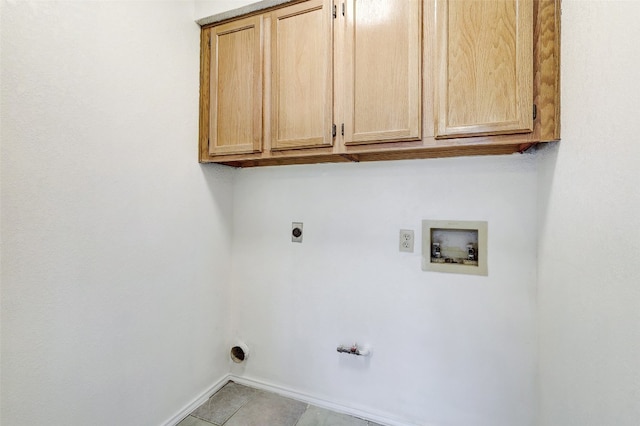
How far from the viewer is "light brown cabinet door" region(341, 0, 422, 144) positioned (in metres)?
1.24

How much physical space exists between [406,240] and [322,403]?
3.82 ft

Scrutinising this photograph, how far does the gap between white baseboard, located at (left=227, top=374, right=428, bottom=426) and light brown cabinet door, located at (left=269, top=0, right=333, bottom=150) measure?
158cm

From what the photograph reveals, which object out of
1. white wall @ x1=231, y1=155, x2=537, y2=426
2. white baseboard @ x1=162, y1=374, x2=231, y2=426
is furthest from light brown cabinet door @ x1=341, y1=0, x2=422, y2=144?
white baseboard @ x1=162, y1=374, x2=231, y2=426

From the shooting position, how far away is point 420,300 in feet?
5.01

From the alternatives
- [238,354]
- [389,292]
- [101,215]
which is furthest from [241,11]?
[238,354]

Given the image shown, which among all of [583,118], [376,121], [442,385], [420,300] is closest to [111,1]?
[376,121]

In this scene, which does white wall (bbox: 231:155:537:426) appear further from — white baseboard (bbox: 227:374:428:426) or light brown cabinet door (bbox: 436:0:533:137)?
light brown cabinet door (bbox: 436:0:533:137)

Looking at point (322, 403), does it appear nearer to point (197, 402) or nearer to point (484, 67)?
point (197, 402)

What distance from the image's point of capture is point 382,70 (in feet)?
4.24

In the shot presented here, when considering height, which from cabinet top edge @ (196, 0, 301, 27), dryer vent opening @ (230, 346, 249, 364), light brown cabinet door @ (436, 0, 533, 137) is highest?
cabinet top edge @ (196, 0, 301, 27)

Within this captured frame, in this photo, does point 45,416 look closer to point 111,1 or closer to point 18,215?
point 18,215

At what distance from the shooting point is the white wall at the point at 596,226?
2.12 ft

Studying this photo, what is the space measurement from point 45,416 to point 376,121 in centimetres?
180

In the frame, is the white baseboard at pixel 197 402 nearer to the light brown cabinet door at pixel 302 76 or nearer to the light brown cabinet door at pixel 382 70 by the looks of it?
the light brown cabinet door at pixel 302 76
